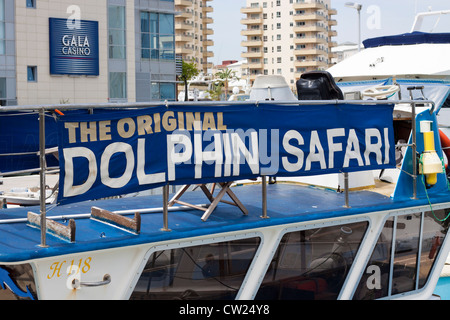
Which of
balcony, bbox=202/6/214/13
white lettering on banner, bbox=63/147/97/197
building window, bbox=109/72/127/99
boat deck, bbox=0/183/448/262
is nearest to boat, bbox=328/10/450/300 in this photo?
boat deck, bbox=0/183/448/262

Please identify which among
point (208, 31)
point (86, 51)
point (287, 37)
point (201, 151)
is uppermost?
point (208, 31)

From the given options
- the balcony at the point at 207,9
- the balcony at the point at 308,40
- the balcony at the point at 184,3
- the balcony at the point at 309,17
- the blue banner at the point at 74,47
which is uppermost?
the balcony at the point at 207,9

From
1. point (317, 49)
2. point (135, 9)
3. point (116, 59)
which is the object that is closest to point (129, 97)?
point (116, 59)

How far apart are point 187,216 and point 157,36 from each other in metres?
54.6

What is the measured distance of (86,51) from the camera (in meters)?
55.0

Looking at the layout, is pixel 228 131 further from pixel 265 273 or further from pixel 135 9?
pixel 135 9

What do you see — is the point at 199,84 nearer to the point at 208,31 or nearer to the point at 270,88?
the point at 208,31

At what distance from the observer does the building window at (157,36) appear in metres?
58.2

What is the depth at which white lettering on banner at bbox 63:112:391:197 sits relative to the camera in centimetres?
523

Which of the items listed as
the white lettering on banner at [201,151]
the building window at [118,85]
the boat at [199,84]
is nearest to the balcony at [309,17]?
the boat at [199,84]

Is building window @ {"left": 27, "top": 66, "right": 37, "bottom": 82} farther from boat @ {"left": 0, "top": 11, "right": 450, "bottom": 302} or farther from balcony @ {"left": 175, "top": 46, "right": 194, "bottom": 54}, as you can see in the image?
balcony @ {"left": 175, "top": 46, "right": 194, "bottom": 54}

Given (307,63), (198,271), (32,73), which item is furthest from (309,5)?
(198,271)

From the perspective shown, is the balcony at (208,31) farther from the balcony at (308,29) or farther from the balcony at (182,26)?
the balcony at (308,29)

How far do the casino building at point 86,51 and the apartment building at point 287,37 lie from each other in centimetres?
7354
